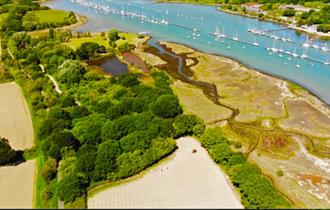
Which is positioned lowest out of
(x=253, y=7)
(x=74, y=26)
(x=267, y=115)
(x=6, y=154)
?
(x=74, y=26)

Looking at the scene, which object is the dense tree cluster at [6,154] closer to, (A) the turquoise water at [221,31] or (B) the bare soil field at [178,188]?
(B) the bare soil field at [178,188]

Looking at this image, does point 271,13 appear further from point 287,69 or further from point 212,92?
point 212,92

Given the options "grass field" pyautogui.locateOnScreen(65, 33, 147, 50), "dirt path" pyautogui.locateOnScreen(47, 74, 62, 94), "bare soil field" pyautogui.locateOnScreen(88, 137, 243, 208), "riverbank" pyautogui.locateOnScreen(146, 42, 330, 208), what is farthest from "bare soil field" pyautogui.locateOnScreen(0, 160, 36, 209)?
"grass field" pyautogui.locateOnScreen(65, 33, 147, 50)

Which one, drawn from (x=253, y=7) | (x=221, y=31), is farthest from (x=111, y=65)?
(x=253, y=7)

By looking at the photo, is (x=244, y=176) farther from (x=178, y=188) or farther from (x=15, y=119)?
(x=15, y=119)

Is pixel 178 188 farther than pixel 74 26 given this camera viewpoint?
No

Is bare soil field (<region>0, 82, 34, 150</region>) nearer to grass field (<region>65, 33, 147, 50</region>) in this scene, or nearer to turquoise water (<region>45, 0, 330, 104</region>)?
grass field (<region>65, 33, 147, 50</region>)

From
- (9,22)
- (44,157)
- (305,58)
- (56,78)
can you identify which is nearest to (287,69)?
(305,58)
